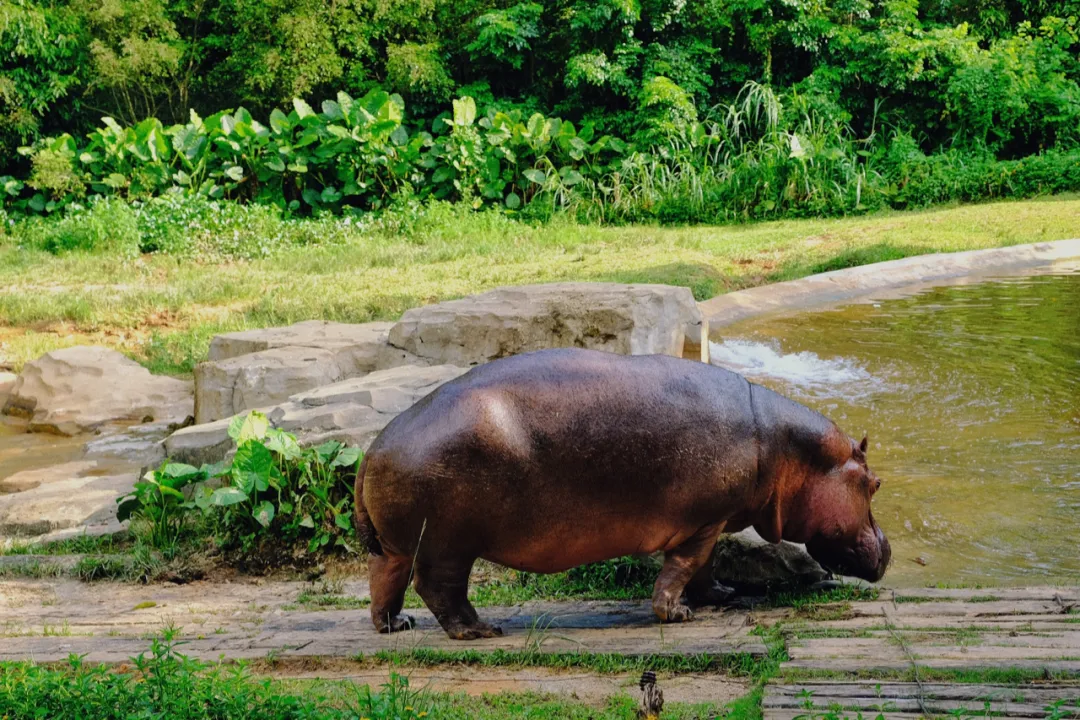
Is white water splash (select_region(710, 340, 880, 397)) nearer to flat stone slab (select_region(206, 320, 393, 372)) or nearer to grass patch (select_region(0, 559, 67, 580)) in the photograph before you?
flat stone slab (select_region(206, 320, 393, 372))

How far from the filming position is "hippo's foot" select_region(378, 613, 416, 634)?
4.26m

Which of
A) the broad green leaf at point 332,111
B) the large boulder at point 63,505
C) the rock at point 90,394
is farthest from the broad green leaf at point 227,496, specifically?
the broad green leaf at point 332,111

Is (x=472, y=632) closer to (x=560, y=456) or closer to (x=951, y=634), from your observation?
(x=560, y=456)

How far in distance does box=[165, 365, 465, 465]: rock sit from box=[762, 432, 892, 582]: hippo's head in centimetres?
223

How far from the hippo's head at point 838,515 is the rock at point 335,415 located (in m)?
2.23

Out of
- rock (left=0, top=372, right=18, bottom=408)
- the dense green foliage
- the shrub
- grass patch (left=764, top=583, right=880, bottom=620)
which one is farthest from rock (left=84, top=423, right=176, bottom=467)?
the dense green foliage

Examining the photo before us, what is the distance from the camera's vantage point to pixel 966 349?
9508 millimetres

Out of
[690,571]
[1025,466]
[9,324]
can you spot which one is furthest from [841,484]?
[9,324]

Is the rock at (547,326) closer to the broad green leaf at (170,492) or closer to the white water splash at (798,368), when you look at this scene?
the white water splash at (798,368)

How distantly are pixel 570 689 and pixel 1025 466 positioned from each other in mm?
4288

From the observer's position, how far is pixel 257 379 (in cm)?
762

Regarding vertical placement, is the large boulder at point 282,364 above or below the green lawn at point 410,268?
above

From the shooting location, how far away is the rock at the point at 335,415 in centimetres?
585

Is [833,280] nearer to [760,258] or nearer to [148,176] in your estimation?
[760,258]
